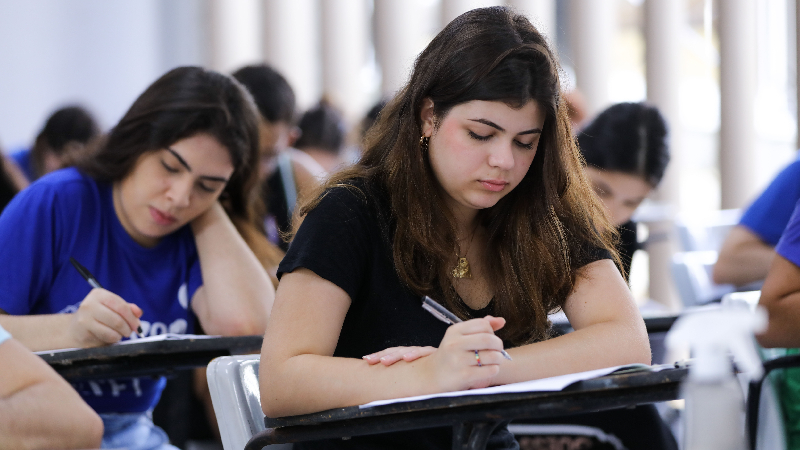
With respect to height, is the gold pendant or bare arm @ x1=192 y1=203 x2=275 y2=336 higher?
the gold pendant

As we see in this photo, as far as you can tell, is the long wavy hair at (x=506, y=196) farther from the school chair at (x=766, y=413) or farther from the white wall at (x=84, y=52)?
the white wall at (x=84, y=52)

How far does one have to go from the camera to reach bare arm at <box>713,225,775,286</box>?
2.24 m

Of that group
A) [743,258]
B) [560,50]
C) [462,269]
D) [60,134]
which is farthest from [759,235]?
[60,134]

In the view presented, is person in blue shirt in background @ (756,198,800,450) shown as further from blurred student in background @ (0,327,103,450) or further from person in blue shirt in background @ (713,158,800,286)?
blurred student in background @ (0,327,103,450)

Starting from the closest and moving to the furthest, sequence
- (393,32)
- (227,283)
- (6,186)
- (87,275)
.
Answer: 1. (87,275)
2. (227,283)
3. (6,186)
4. (393,32)

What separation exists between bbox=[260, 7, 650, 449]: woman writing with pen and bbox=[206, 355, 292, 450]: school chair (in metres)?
0.09

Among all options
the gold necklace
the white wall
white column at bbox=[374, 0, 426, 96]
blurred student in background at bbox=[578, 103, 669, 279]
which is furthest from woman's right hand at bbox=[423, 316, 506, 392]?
the white wall

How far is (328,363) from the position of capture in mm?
1094

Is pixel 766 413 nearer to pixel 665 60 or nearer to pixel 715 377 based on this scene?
pixel 715 377

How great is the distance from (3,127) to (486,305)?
3981 millimetres

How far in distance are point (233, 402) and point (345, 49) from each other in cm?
377

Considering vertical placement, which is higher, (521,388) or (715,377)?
(715,377)

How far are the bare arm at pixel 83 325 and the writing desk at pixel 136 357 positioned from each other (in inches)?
3.1

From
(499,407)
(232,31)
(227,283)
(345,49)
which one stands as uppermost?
(232,31)
